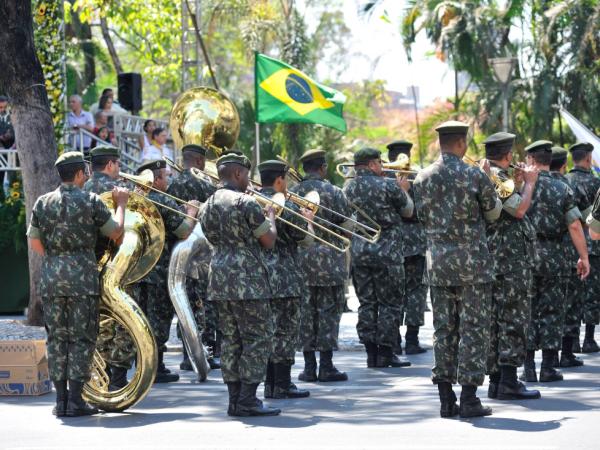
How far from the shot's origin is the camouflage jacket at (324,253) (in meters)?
11.9

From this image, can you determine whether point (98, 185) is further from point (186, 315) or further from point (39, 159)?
point (39, 159)

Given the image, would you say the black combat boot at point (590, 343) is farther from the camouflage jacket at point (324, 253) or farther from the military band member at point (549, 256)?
the camouflage jacket at point (324, 253)

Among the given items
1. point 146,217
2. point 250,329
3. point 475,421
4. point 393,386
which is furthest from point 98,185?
point 475,421

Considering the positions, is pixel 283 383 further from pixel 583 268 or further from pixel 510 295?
pixel 583 268

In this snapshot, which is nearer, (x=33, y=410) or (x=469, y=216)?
(x=469, y=216)

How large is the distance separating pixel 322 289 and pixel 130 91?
12092mm

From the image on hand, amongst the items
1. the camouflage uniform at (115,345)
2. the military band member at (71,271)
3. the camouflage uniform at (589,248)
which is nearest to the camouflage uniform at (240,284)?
the military band member at (71,271)

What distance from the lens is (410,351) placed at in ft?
45.3

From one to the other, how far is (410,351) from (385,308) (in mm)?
1254

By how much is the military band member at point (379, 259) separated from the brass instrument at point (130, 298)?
8.46 feet

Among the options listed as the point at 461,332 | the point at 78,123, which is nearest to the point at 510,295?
the point at 461,332

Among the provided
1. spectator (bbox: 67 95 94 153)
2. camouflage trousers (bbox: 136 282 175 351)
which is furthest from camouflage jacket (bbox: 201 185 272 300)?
spectator (bbox: 67 95 94 153)

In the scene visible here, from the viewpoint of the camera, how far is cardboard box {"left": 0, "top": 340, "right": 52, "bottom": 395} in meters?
11.0

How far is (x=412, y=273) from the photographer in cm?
1380
